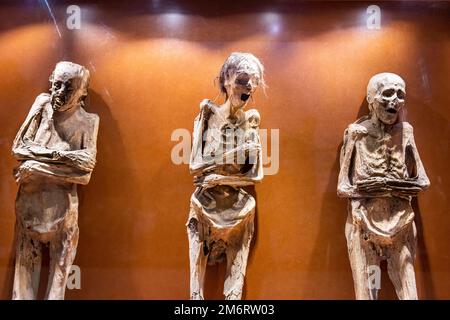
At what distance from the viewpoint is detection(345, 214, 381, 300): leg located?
4.61 meters

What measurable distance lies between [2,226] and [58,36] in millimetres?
1539

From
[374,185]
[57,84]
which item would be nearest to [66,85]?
[57,84]

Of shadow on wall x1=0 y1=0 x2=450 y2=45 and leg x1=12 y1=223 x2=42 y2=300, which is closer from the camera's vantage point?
leg x1=12 y1=223 x2=42 y2=300

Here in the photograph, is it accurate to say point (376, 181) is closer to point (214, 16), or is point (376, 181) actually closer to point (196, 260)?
point (196, 260)

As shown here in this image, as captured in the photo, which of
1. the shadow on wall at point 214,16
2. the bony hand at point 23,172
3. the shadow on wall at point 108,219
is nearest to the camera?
the bony hand at point 23,172

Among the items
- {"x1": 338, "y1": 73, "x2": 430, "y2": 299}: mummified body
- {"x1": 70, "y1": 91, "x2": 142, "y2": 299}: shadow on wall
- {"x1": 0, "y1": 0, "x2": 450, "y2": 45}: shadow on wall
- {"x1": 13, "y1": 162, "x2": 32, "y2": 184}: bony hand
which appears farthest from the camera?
{"x1": 0, "y1": 0, "x2": 450, "y2": 45}: shadow on wall

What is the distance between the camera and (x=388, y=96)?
481 centimetres

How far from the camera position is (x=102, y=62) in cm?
514

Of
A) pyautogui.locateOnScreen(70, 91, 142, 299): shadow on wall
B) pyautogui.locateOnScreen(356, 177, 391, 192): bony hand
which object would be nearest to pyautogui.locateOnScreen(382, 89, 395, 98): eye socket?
pyautogui.locateOnScreen(356, 177, 391, 192): bony hand

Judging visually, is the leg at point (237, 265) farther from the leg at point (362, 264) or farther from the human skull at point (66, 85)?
the human skull at point (66, 85)

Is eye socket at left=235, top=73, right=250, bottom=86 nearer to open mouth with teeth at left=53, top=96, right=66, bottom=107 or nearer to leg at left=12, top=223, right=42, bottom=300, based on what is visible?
open mouth with teeth at left=53, top=96, right=66, bottom=107

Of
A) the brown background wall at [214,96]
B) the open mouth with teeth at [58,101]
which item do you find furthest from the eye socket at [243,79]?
the open mouth with teeth at [58,101]

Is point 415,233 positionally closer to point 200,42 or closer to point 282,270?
point 282,270

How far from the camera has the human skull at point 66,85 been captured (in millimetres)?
4746
